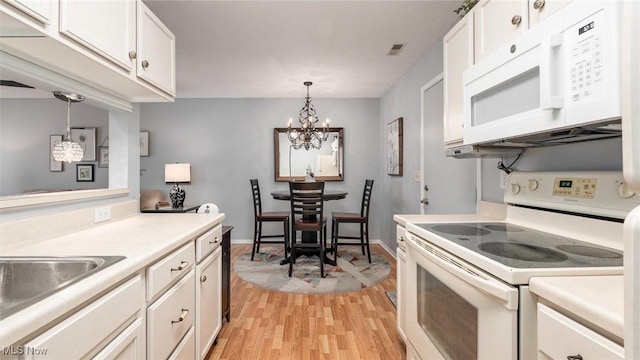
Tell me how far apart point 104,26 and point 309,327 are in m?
2.18

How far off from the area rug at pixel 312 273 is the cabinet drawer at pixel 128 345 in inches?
77.2

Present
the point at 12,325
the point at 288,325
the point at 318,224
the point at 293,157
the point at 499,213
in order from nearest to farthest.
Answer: the point at 12,325 → the point at 499,213 → the point at 288,325 → the point at 318,224 → the point at 293,157

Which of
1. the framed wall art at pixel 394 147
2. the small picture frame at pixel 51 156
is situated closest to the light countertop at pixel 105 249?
the framed wall art at pixel 394 147

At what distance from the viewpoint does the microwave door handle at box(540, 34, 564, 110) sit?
→ 970 mm

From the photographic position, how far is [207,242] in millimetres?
1716

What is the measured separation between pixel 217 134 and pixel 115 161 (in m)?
3.05

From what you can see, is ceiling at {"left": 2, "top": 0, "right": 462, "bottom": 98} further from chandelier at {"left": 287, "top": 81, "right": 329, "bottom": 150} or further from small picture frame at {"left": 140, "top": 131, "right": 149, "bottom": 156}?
small picture frame at {"left": 140, "top": 131, "right": 149, "bottom": 156}

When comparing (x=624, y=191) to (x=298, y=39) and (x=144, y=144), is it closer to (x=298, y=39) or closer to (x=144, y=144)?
(x=298, y=39)

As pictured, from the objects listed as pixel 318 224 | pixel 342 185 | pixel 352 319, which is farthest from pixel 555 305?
pixel 342 185

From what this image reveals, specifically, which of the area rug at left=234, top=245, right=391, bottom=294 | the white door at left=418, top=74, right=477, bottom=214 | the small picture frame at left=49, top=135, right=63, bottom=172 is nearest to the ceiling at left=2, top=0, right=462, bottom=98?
the white door at left=418, top=74, right=477, bottom=214

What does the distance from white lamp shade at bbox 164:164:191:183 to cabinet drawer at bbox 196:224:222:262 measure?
285 centimetres

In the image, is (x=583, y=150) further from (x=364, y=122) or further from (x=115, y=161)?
(x=364, y=122)

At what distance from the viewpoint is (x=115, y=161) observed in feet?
6.28

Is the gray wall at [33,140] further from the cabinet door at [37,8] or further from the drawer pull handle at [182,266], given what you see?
the cabinet door at [37,8]
